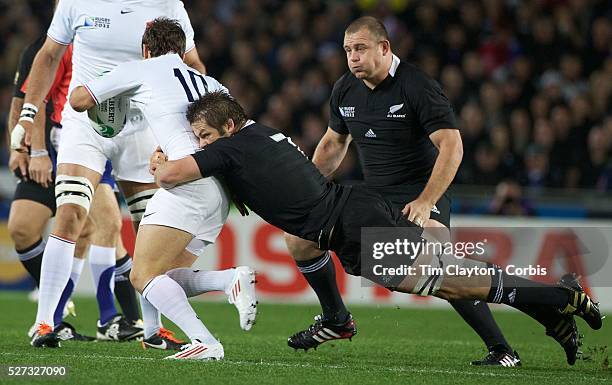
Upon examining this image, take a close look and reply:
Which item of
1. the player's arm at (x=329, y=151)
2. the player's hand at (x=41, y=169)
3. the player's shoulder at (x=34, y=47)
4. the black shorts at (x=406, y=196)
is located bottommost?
the black shorts at (x=406, y=196)

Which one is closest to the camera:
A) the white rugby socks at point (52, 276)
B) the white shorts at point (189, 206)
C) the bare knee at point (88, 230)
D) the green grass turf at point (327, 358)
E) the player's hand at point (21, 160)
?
the green grass turf at point (327, 358)

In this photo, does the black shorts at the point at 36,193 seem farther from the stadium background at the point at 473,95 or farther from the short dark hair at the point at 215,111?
the stadium background at the point at 473,95

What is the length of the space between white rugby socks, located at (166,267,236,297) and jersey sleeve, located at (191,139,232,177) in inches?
24.2

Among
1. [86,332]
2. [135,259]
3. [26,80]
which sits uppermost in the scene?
[26,80]

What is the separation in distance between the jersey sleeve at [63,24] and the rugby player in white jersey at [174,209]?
109 cm

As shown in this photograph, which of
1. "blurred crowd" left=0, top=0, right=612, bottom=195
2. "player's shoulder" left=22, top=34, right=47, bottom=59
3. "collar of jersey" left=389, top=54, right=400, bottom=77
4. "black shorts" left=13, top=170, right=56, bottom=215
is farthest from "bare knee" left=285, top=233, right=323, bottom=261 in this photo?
"blurred crowd" left=0, top=0, right=612, bottom=195

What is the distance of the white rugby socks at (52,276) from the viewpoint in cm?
713

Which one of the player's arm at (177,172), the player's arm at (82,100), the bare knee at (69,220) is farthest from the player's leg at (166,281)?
the bare knee at (69,220)

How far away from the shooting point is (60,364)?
6.04m

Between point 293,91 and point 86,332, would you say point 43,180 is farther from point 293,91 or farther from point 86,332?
point 293,91

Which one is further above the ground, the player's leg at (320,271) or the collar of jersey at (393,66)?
the collar of jersey at (393,66)

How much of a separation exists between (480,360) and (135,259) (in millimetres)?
2403

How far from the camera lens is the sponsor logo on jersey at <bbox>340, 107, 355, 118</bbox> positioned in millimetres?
7211

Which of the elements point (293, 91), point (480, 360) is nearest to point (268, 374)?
point (480, 360)
